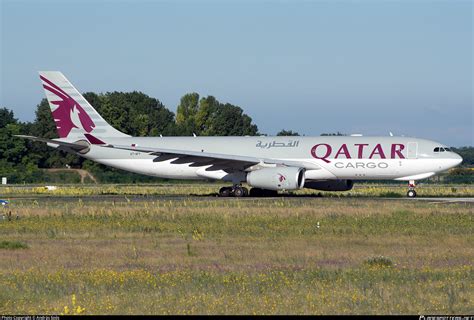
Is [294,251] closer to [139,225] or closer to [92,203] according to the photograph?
[139,225]

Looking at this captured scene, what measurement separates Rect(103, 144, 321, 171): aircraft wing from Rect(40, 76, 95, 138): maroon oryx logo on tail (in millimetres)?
4630

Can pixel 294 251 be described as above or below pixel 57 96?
below

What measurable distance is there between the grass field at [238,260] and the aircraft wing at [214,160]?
34.1 feet

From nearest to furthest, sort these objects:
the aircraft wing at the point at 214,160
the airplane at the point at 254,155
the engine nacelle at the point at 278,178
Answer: the engine nacelle at the point at 278,178 < the airplane at the point at 254,155 < the aircraft wing at the point at 214,160

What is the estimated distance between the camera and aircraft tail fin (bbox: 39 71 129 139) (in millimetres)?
55781

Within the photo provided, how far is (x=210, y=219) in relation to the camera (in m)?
34.0

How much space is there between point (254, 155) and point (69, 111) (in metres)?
12.3

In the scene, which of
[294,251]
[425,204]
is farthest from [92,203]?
[294,251]

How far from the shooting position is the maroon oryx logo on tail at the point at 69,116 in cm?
5578

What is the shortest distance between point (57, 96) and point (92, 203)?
45.2ft

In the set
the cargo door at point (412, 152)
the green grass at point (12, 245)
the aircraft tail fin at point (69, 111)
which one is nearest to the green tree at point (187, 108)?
the aircraft tail fin at point (69, 111)

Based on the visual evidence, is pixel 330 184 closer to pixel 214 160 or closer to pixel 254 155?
pixel 254 155

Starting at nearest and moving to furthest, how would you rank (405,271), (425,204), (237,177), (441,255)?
1. (405,271)
2. (441,255)
3. (425,204)
4. (237,177)

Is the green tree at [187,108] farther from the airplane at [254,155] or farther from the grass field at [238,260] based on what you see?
the grass field at [238,260]
